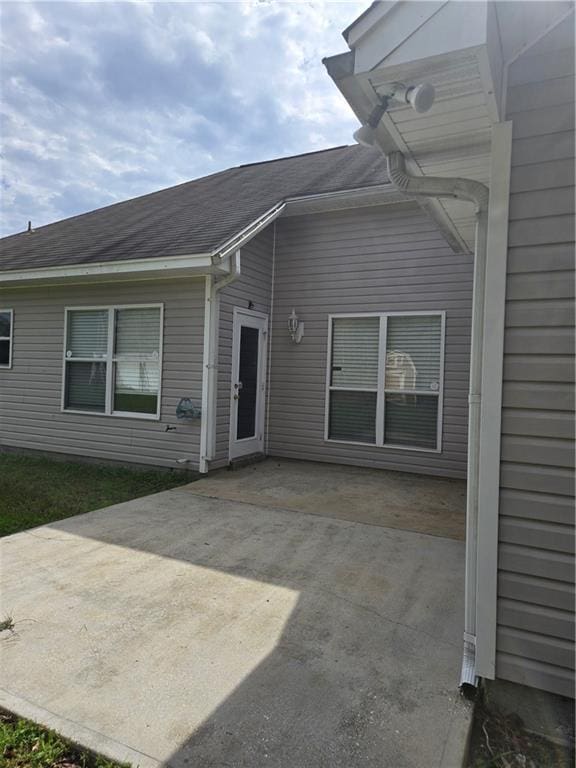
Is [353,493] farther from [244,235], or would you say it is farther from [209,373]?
[244,235]

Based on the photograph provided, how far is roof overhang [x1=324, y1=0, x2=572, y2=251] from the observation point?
1.54 m

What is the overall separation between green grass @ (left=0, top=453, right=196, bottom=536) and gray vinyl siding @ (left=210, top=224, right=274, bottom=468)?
2.22 ft

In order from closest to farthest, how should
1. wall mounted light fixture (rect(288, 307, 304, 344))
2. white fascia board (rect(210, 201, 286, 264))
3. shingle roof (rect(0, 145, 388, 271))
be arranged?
1. white fascia board (rect(210, 201, 286, 264))
2. shingle roof (rect(0, 145, 388, 271))
3. wall mounted light fixture (rect(288, 307, 304, 344))

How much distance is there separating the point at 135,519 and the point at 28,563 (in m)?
1.07

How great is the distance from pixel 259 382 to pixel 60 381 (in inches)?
121

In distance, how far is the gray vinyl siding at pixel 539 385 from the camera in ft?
5.72

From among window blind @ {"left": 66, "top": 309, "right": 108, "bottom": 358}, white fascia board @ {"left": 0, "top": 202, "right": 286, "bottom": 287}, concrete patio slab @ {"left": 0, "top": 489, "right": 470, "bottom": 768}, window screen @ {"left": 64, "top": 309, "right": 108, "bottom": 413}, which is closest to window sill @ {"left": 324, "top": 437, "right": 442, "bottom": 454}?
concrete patio slab @ {"left": 0, "top": 489, "right": 470, "bottom": 768}

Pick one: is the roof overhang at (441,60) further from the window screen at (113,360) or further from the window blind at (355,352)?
the window screen at (113,360)

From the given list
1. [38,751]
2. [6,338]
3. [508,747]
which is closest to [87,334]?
[6,338]

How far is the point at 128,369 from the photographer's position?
6.35m

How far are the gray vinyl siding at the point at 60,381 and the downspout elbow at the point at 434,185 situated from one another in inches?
152

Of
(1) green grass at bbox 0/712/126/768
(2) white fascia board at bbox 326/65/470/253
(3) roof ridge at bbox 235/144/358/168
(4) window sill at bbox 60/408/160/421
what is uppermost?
(3) roof ridge at bbox 235/144/358/168

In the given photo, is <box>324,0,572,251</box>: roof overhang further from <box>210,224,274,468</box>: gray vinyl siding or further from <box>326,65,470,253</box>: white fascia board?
<box>210,224,274,468</box>: gray vinyl siding

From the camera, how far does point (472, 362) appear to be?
6.92 feet
